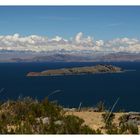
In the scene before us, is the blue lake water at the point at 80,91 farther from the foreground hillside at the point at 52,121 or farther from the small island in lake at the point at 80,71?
the small island in lake at the point at 80,71

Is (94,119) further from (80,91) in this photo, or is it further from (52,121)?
(80,91)

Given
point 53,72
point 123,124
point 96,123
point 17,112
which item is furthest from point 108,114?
point 53,72

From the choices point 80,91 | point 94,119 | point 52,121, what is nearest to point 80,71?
point 80,91

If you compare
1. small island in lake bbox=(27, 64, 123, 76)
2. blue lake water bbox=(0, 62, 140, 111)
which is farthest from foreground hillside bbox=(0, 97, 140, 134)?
small island in lake bbox=(27, 64, 123, 76)

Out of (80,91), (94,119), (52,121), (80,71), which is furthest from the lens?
(80,71)

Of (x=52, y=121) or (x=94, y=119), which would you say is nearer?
(x=52, y=121)

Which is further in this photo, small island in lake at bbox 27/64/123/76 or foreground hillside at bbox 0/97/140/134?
small island in lake at bbox 27/64/123/76

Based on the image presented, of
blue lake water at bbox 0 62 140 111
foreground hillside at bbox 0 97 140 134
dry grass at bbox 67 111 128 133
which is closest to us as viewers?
foreground hillside at bbox 0 97 140 134

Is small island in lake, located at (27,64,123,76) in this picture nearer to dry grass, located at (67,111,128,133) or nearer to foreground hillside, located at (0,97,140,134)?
dry grass, located at (67,111,128,133)

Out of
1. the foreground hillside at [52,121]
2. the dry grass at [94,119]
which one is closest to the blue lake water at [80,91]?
the foreground hillside at [52,121]
